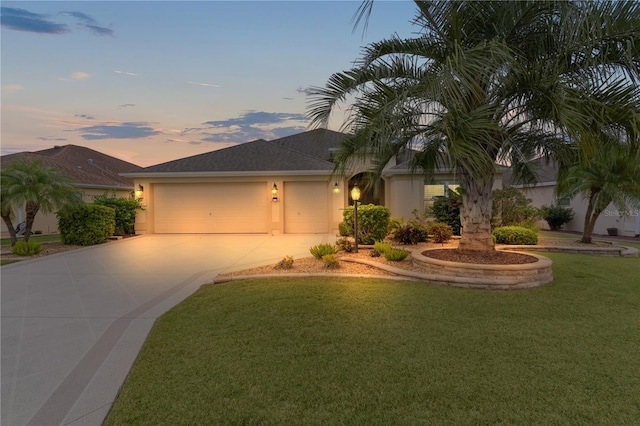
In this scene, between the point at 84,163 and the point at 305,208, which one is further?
the point at 84,163

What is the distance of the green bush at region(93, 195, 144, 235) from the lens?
14211 millimetres

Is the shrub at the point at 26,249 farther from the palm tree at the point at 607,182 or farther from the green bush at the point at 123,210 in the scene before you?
the palm tree at the point at 607,182


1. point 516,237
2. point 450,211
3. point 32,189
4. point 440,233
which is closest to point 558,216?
point 450,211

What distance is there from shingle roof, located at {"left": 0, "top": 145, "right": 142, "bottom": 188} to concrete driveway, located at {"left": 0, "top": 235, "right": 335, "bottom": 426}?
34.0 feet

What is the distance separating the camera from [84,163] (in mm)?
23125

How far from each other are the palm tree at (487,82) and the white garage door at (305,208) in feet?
27.8

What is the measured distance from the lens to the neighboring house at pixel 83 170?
17.3 metres

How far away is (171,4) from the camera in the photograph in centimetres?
959

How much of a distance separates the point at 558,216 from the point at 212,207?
19.0 m

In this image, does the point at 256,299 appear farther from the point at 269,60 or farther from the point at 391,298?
the point at 269,60

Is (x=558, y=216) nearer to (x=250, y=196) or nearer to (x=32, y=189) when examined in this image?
(x=250, y=196)

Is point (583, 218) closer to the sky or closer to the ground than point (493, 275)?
closer to the sky

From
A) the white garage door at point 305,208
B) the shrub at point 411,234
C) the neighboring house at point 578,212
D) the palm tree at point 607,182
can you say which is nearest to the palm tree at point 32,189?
the white garage door at point 305,208

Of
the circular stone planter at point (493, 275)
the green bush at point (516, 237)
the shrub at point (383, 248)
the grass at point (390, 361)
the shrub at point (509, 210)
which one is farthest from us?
the shrub at point (509, 210)
